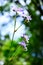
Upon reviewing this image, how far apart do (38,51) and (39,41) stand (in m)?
0.17

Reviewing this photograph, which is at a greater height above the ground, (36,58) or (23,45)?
(23,45)

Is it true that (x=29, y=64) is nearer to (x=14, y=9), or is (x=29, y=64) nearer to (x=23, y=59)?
(x=23, y=59)

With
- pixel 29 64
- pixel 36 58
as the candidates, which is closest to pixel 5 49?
pixel 29 64

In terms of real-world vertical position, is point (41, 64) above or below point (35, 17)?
below

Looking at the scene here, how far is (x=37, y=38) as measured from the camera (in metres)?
5.51

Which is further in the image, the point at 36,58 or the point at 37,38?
the point at 37,38

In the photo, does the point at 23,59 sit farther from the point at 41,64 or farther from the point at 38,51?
the point at 38,51

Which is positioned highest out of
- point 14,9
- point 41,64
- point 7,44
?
point 14,9

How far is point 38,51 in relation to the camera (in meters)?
5.41

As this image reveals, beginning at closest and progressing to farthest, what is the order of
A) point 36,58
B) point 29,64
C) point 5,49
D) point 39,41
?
1. point 5,49
2. point 29,64
3. point 36,58
4. point 39,41

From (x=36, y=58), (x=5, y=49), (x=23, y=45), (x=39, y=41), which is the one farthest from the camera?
(x=39, y=41)

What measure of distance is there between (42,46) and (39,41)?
11 cm

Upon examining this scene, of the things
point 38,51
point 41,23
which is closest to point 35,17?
point 41,23

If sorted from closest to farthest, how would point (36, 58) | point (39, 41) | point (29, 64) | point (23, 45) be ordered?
point (23, 45) → point (29, 64) → point (36, 58) → point (39, 41)
